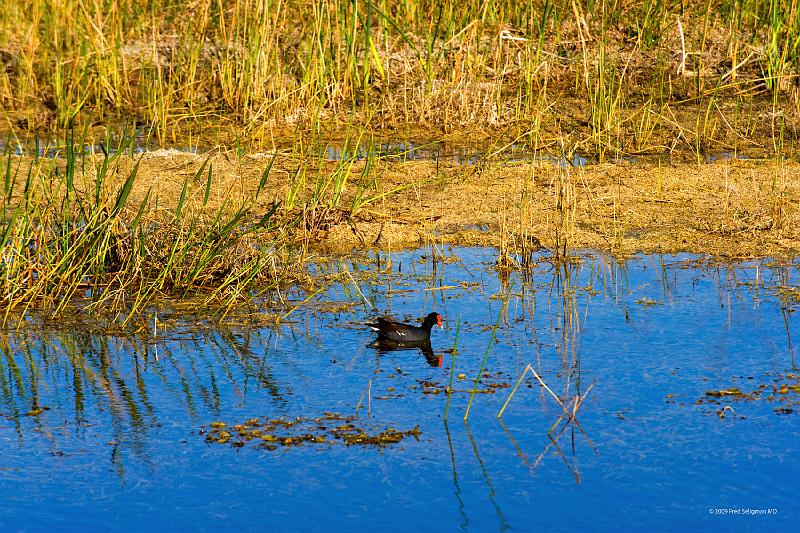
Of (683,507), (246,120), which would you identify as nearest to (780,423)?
(683,507)

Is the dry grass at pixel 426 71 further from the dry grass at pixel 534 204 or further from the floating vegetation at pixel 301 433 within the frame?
the floating vegetation at pixel 301 433

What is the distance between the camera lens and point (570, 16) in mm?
12883

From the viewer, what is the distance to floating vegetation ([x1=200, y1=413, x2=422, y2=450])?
16.7ft

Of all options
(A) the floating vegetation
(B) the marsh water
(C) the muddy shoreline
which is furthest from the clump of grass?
(A) the floating vegetation

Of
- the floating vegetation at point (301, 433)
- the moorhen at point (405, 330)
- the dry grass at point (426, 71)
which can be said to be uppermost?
the dry grass at point (426, 71)

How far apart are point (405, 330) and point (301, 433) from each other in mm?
1371

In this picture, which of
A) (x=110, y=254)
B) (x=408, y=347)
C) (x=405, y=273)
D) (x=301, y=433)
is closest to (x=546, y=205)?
(x=405, y=273)

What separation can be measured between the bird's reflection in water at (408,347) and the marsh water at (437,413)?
3 centimetres

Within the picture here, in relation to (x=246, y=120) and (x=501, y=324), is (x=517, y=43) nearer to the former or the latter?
(x=246, y=120)

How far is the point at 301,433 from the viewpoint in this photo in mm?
5168

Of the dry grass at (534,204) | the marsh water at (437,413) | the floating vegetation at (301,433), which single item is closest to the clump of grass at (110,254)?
the marsh water at (437,413)

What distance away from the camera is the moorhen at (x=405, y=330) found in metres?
6.41

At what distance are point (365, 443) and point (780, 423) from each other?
5.88ft

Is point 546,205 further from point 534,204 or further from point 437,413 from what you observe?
point 437,413
